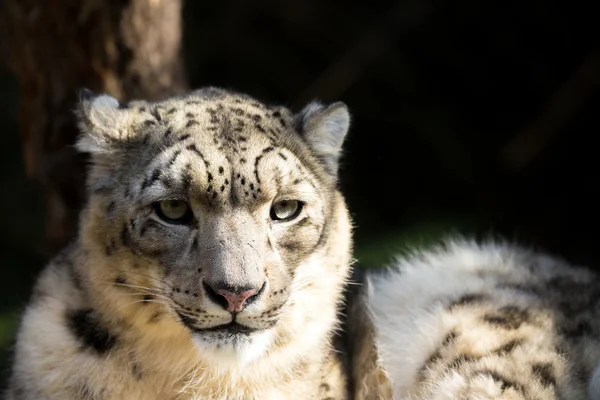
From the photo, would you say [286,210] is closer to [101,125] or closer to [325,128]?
[325,128]

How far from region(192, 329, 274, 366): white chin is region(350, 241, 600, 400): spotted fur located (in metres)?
0.75

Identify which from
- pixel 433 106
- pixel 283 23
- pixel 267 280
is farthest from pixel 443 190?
pixel 267 280

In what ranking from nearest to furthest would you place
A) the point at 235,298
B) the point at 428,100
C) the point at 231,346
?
the point at 235,298 → the point at 231,346 → the point at 428,100

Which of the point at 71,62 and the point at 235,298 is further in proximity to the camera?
the point at 71,62

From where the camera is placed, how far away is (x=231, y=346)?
3016 mm

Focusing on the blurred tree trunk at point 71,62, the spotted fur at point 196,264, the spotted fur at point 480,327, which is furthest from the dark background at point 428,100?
the spotted fur at point 196,264

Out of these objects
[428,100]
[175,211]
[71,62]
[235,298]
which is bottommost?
[235,298]

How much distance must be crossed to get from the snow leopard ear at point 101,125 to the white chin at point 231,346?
0.78 metres

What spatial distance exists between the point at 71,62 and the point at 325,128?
5.78 feet

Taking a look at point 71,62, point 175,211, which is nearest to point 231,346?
point 175,211

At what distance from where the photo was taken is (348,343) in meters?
4.01

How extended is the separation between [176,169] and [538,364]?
4.86 ft

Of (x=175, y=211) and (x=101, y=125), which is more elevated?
(x=101, y=125)

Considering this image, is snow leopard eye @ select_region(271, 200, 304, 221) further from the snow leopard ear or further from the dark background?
the dark background
